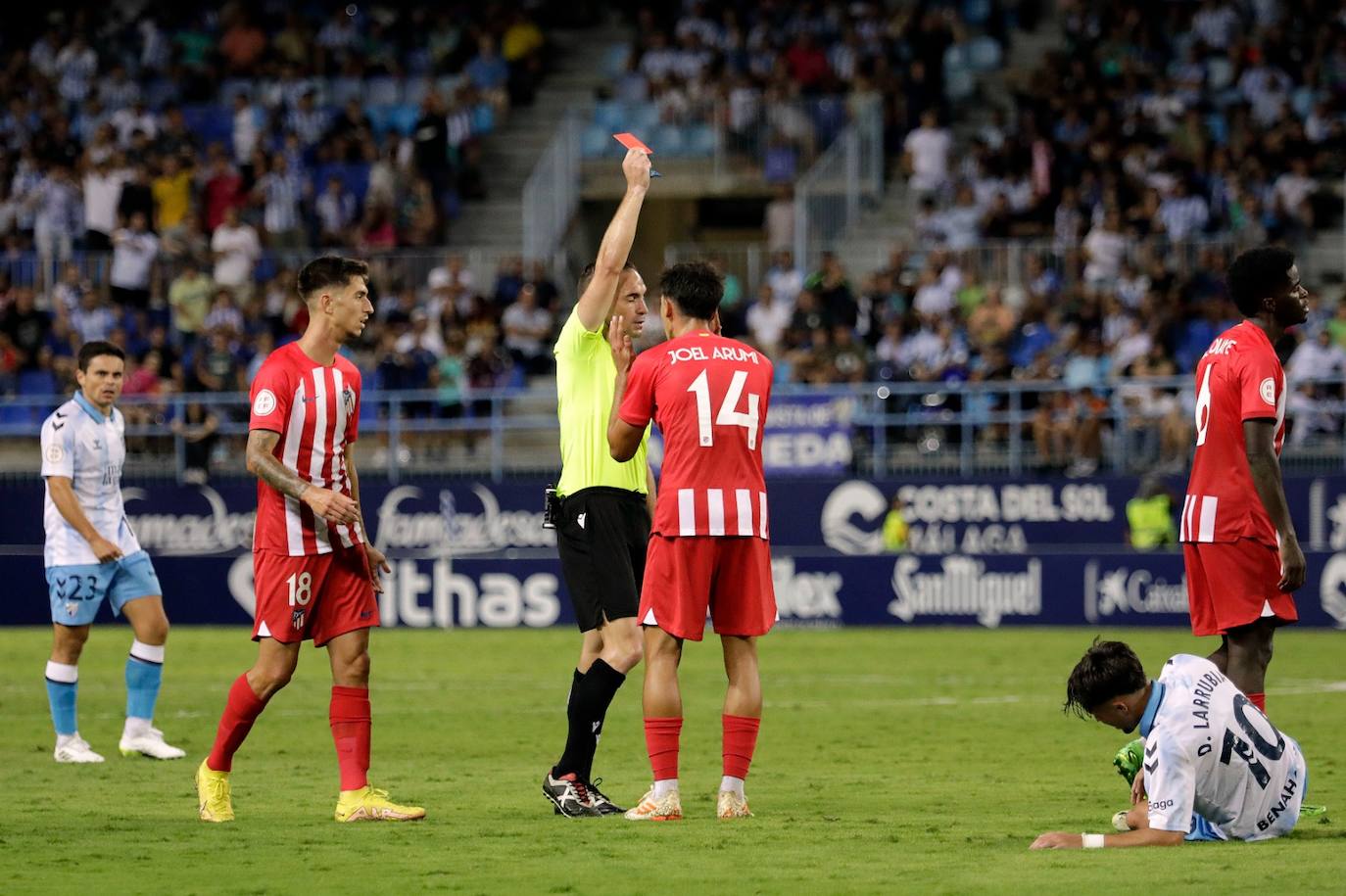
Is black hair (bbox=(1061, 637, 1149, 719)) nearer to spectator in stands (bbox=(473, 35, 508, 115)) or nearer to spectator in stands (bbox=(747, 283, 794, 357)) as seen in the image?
spectator in stands (bbox=(747, 283, 794, 357))

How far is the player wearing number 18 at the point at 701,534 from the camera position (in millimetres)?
8719

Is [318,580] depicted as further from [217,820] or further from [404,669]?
[404,669]

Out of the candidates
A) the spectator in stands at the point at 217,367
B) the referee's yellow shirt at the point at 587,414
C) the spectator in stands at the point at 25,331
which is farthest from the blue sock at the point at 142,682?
the spectator in stands at the point at 25,331

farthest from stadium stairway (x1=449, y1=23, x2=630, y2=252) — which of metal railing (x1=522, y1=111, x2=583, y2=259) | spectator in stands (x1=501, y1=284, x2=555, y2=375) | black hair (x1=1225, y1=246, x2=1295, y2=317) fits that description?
black hair (x1=1225, y1=246, x2=1295, y2=317)

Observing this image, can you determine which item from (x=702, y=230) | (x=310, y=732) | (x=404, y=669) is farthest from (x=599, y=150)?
(x=310, y=732)

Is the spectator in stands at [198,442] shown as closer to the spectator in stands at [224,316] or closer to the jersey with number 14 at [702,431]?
the spectator in stands at [224,316]

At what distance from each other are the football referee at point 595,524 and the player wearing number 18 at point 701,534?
0.46 metres

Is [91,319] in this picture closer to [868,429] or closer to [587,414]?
[868,429]

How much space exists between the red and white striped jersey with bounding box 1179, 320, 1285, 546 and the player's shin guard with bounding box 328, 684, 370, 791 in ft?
11.8

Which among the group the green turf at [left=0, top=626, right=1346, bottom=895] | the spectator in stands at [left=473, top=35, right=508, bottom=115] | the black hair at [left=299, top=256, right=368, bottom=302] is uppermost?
the spectator in stands at [left=473, top=35, right=508, bottom=115]

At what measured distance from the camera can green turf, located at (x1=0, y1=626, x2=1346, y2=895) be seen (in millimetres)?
7422

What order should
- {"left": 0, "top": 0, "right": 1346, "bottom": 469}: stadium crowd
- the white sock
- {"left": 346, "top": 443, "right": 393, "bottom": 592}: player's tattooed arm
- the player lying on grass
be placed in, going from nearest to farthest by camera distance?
the player lying on grass, the white sock, {"left": 346, "top": 443, "right": 393, "bottom": 592}: player's tattooed arm, {"left": 0, "top": 0, "right": 1346, "bottom": 469}: stadium crowd

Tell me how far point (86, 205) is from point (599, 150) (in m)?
7.72

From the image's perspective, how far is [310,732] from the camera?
533 inches
